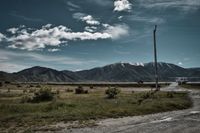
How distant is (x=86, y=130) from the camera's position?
19125 millimetres

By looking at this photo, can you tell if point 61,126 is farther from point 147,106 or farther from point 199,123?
point 147,106

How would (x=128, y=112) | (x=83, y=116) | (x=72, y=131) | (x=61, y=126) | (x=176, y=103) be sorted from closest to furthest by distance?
(x=72, y=131) < (x=61, y=126) < (x=83, y=116) < (x=128, y=112) < (x=176, y=103)

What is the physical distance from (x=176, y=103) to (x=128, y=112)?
9572mm

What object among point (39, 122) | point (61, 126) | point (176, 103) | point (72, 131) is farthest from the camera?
point (176, 103)

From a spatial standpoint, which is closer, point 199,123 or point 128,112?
point 199,123

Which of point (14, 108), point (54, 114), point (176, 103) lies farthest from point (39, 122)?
point (176, 103)

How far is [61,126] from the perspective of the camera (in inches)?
813

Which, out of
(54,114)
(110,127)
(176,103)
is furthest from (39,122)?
(176,103)

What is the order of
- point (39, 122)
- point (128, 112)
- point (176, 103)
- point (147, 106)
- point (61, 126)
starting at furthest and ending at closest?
point (176, 103), point (147, 106), point (128, 112), point (39, 122), point (61, 126)

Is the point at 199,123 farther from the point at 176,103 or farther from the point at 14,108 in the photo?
the point at 14,108

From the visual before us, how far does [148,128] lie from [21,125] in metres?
9.05

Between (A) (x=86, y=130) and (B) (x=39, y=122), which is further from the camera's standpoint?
(B) (x=39, y=122)

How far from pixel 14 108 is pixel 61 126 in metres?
10.6

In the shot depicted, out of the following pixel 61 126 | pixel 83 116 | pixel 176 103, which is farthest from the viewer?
pixel 176 103
